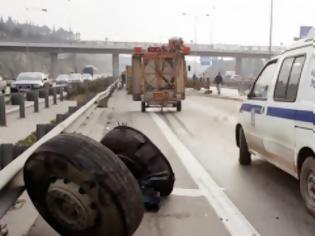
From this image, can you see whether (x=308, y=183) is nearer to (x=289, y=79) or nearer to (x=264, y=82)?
(x=289, y=79)

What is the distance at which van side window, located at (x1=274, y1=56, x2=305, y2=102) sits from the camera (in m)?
7.23

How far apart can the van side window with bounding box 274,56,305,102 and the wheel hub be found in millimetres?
3478

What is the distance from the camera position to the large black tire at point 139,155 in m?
7.16

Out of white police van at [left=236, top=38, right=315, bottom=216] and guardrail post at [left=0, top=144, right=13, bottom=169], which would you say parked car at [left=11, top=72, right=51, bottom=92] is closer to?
white police van at [left=236, top=38, right=315, bottom=216]

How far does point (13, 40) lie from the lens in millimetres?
105625

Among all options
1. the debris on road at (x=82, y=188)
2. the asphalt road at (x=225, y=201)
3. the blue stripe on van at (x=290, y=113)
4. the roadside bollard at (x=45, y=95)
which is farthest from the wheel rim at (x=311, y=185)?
the roadside bollard at (x=45, y=95)

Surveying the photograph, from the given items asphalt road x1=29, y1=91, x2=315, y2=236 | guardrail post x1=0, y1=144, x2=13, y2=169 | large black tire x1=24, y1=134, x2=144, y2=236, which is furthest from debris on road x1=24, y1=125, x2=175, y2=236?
asphalt road x1=29, y1=91, x2=315, y2=236

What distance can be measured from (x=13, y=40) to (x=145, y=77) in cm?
8461

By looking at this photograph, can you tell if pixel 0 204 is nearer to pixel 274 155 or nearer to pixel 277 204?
pixel 277 204

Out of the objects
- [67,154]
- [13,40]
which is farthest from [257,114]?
[13,40]

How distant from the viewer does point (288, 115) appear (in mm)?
7160

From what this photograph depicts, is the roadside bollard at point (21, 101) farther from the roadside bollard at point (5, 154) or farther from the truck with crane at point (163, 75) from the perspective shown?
the roadside bollard at point (5, 154)

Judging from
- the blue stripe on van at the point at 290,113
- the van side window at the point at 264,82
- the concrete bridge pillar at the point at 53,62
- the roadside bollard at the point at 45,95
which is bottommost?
the concrete bridge pillar at the point at 53,62

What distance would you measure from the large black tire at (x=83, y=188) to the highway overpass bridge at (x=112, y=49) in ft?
327
